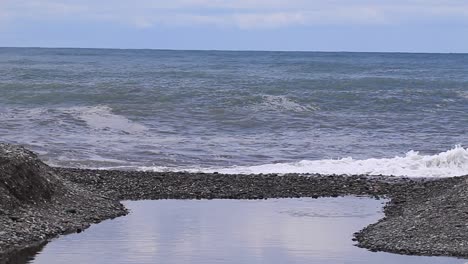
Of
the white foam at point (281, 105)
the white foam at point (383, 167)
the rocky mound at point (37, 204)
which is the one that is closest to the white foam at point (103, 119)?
the white foam at point (281, 105)

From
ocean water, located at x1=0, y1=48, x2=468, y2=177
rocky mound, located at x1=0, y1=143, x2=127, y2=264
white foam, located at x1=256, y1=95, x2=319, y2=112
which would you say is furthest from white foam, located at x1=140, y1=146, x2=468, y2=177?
white foam, located at x1=256, y1=95, x2=319, y2=112

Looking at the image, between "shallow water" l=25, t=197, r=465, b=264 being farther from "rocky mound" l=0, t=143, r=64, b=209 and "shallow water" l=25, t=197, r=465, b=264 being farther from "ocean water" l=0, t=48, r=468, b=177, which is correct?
"ocean water" l=0, t=48, r=468, b=177

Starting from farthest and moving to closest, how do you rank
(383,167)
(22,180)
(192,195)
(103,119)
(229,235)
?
(103,119)
(383,167)
(192,195)
(22,180)
(229,235)

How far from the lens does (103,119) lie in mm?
44906

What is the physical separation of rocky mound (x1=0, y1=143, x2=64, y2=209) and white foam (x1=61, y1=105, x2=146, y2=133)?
60.6ft

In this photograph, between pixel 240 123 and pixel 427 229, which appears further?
pixel 240 123

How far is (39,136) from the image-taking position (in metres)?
36.6

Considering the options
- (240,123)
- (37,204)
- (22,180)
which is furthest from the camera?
(240,123)

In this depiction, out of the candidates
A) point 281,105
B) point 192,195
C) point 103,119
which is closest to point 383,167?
point 192,195

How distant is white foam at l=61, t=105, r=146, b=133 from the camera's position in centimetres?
4169

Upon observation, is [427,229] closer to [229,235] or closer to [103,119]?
[229,235]

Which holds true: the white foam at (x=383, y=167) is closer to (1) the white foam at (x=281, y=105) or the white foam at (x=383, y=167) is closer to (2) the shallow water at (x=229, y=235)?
(2) the shallow water at (x=229, y=235)

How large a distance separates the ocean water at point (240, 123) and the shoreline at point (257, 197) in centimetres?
328

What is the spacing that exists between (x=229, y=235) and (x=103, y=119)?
26.8 metres
